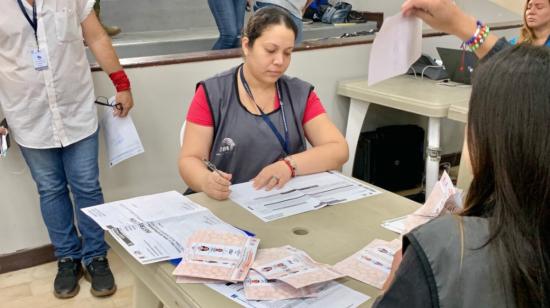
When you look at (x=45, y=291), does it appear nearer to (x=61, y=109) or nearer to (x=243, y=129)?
(x=61, y=109)

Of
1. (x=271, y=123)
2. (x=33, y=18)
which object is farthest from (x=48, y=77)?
(x=271, y=123)

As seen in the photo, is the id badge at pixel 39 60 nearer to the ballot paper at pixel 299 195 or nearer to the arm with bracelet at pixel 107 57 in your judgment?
the arm with bracelet at pixel 107 57

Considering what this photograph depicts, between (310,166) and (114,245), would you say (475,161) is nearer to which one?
(114,245)

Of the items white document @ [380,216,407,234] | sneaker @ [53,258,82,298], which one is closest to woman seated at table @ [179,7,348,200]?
white document @ [380,216,407,234]

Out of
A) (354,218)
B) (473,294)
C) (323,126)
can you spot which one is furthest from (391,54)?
(473,294)

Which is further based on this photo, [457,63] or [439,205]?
[457,63]

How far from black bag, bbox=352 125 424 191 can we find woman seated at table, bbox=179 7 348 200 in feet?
4.33

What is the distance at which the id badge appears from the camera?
1.94 m

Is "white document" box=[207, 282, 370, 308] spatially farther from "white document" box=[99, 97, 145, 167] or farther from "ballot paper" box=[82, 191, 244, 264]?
"white document" box=[99, 97, 145, 167]

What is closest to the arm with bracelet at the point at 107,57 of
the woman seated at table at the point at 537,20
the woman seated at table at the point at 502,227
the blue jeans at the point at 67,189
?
the blue jeans at the point at 67,189

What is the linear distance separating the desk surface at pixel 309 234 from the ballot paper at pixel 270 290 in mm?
46

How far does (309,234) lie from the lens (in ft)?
4.10

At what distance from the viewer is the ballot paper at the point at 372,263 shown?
3.50 ft

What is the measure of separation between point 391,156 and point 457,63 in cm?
64
